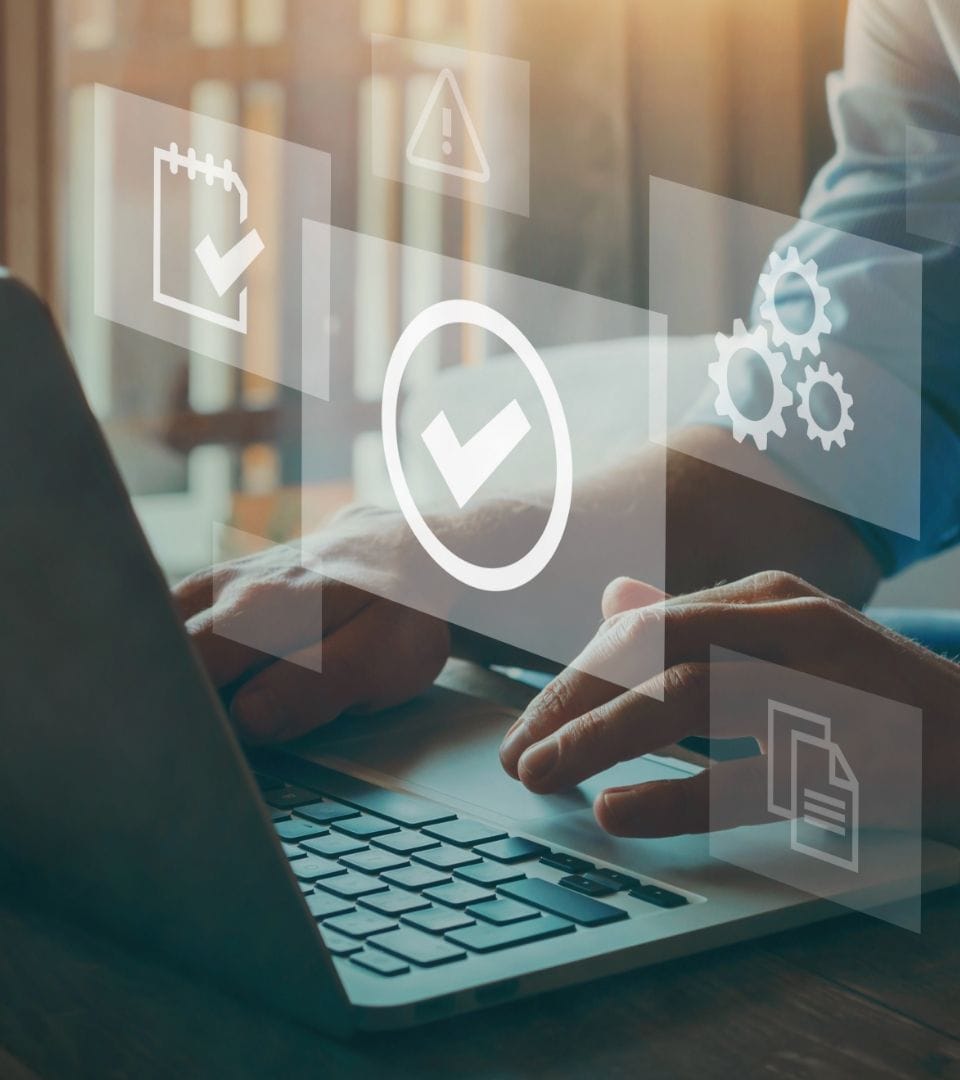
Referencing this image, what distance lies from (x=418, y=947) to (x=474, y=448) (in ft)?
1.96

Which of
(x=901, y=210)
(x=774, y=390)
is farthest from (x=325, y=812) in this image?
(x=901, y=210)

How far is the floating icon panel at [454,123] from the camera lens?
2.97 m

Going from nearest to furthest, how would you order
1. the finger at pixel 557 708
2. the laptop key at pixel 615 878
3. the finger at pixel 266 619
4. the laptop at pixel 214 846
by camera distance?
the laptop at pixel 214 846
the laptop key at pixel 615 878
the finger at pixel 557 708
the finger at pixel 266 619

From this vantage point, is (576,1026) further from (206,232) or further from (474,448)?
(206,232)

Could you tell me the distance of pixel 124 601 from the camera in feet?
0.90

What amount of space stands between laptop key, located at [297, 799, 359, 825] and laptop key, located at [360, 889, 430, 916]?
0.07 m

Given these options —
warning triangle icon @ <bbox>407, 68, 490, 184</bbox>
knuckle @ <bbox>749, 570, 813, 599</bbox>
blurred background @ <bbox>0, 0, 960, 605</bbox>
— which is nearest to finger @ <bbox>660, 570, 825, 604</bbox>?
knuckle @ <bbox>749, 570, 813, 599</bbox>

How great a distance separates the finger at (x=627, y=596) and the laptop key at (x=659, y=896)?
17 centimetres

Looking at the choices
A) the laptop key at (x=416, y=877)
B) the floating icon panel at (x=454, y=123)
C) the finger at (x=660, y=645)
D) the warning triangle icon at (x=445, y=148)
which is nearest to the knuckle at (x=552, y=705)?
the finger at (x=660, y=645)

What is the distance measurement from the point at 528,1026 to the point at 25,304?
20 centimetres

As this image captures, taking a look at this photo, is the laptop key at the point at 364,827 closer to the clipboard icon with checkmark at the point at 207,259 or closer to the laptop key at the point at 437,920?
the laptop key at the point at 437,920

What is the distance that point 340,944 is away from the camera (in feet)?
1.09

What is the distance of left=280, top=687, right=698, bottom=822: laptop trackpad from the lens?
0.47m

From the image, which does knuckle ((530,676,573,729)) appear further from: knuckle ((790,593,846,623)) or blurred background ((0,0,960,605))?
blurred background ((0,0,960,605))
